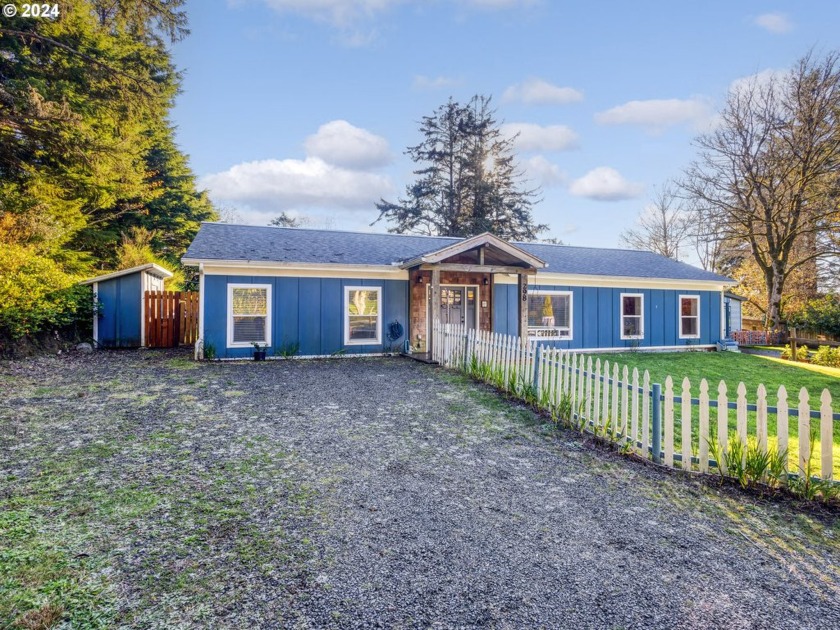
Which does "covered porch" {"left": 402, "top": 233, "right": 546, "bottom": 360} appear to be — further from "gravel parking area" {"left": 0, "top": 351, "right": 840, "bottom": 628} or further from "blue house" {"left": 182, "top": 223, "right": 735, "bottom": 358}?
"gravel parking area" {"left": 0, "top": 351, "right": 840, "bottom": 628}

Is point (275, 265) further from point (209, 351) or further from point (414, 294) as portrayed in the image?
point (414, 294)

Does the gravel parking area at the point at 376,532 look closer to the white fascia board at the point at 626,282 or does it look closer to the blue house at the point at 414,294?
the blue house at the point at 414,294

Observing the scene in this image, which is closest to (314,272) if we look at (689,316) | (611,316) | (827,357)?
(611,316)

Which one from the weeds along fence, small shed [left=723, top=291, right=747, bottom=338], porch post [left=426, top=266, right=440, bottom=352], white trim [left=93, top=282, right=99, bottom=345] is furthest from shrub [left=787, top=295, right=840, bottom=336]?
white trim [left=93, top=282, right=99, bottom=345]

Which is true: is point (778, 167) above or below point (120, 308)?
above

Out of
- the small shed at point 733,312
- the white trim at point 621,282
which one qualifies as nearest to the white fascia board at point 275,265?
the white trim at point 621,282

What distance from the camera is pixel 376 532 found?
2.93m

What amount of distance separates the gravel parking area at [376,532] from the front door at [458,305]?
7449 mm

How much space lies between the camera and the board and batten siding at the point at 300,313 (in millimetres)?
10852

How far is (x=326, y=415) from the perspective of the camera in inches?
234

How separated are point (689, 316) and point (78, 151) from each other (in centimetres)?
1891

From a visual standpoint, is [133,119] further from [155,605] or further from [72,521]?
[155,605]

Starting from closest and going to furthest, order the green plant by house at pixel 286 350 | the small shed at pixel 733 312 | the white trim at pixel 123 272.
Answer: the green plant by house at pixel 286 350
the white trim at pixel 123 272
the small shed at pixel 733 312

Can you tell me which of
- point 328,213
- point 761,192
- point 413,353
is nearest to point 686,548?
point 413,353
